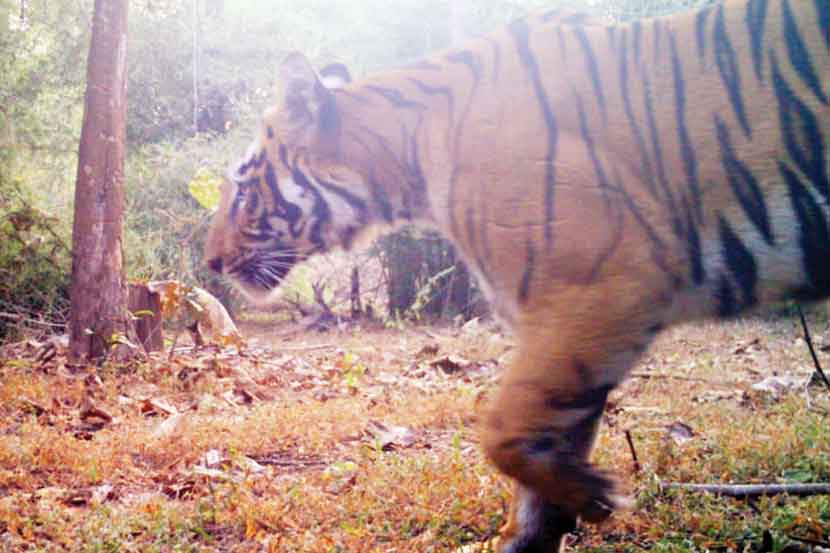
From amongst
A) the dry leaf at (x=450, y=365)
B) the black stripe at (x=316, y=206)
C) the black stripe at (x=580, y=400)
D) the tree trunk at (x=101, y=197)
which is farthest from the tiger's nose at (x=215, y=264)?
the dry leaf at (x=450, y=365)

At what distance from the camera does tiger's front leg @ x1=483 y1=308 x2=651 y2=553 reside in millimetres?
1512

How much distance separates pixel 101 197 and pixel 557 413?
508 centimetres

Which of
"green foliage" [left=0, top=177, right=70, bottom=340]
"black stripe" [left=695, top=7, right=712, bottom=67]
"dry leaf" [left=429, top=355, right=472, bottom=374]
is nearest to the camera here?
"black stripe" [left=695, top=7, right=712, bottom=67]

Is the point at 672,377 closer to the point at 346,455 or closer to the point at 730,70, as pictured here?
the point at 346,455

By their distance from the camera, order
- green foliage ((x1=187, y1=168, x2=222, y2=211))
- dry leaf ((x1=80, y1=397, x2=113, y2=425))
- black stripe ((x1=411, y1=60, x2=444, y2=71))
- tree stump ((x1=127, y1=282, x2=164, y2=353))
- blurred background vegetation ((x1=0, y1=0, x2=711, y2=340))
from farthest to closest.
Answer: blurred background vegetation ((x1=0, y1=0, x2=711, y2=340)) → tree stump ((x1=127, y1=282, x2=164, y2=353)) → green foliage ((x1=187, y1=168, x2=222, y2=211)) → dry leaf ((x1=80, y1=397, x2=113, y2=425)) → black stripe ((x1=411, y1=60, x2=444, y2=71))

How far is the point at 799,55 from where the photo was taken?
1751 mm

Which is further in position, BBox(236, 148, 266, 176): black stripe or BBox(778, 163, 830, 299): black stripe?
BBox(236, 148, 266, 176): black stripe

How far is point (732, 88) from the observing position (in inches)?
69.9

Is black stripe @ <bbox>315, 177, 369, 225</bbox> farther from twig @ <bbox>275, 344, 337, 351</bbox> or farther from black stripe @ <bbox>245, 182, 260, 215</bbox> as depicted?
twig @ <bbox>275, 344, 337, 351</bbox>

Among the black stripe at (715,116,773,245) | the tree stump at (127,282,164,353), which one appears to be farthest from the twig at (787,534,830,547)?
the tree stump at (127,282,164,353)

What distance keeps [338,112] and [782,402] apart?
3161mm

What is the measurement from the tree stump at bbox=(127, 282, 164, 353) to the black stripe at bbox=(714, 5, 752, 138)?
552 centimetres

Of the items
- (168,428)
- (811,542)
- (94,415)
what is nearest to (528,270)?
(811,542)

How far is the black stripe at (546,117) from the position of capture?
173 cm
